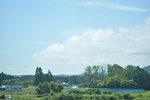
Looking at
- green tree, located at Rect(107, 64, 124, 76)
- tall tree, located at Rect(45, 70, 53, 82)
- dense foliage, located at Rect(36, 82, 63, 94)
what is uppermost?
green tree, located at Rect(107, 64, 124, 76)

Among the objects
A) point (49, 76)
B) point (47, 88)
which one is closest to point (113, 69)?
point (49, 76)

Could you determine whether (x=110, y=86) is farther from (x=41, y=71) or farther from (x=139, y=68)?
(x=41, y=71)

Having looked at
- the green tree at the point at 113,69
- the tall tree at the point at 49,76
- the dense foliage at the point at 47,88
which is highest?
the green tree at the point at 113,69

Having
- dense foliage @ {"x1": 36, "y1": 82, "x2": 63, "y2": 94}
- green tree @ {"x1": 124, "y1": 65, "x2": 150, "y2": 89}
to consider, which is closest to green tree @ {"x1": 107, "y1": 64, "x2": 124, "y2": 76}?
green tree @ {"x1": 124, "y1": 65, "x2": 150, "y2": 89}

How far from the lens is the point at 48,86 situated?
53562mm

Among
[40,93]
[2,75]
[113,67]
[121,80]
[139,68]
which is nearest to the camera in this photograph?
[40,93]

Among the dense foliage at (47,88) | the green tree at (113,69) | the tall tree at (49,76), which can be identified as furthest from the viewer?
the green tree at (113,69)

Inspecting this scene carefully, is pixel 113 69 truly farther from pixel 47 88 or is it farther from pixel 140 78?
pixel 47 88

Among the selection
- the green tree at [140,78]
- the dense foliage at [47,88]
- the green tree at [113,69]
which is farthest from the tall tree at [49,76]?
the green tree at [140,78]

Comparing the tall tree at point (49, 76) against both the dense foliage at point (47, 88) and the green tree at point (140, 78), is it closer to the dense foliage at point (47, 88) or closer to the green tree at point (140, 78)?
the dense foliage at point (47, 88)

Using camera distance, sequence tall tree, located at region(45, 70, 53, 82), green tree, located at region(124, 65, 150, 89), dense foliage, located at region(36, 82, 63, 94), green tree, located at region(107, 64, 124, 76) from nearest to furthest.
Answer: dense foliage, located at region(36, 82, 63, 94), green tree, located at region(124, 65, 150, 89), tall tree, located at region(45, 70, 53, 82), green tree, located at region(107, 64, 124, 76)

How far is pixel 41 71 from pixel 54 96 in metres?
27.7

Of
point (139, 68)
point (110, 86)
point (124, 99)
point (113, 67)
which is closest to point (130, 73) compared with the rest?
point (139, 68)

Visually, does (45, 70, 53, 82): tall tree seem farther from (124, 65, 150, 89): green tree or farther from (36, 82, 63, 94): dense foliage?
(124, 65, 150, 89): green tree
